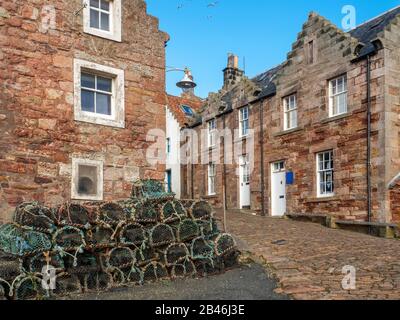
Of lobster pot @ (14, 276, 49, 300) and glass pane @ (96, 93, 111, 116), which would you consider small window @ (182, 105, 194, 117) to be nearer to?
glass pane @ (96, 93, 111, 116)

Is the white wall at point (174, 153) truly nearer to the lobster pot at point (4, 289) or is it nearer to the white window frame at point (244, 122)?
the white window frame at point (244, 122)

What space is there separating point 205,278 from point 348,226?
8679 millimetres

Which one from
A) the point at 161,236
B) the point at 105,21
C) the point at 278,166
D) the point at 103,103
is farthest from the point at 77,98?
the point at 278,166

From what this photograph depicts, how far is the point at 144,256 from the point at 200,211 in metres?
1.73

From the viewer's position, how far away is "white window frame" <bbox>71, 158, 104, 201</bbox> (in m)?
11.7

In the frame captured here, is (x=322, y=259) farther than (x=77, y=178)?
No

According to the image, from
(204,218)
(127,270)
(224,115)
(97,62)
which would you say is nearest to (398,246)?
(204,218)

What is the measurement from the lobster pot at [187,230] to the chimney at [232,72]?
1920 cm

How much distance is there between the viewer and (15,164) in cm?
1083

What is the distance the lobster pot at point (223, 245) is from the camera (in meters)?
9.29

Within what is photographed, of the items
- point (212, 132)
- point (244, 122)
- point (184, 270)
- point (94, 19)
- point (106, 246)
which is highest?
point (94, 19)

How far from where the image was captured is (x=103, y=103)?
1272 cm

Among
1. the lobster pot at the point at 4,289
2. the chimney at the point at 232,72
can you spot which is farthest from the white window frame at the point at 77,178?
the chimney at the point at 232,72

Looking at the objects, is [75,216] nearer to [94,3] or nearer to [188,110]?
[94,3]
